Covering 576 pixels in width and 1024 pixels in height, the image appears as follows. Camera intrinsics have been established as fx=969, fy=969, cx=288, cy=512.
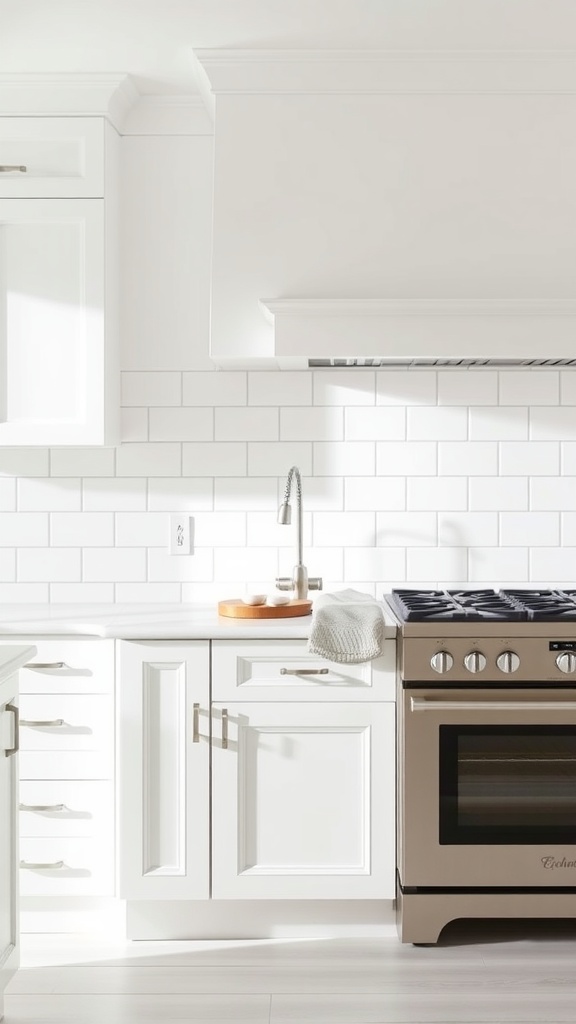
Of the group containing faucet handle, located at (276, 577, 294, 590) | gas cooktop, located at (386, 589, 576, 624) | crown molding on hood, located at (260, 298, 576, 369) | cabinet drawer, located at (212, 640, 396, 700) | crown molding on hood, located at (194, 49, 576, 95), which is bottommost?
cabinet drawer, located at (212, 640, 396, 700)

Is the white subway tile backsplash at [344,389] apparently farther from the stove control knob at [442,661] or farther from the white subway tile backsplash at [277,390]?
the stove control knob at [442,661]

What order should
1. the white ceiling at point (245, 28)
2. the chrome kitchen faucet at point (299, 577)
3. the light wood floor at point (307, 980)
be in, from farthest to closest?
1. the chrome kitchen faucet at point (299, 577)
2. the white ceiling at point (245, 28)
3. the light wood floor at point (307, 980)

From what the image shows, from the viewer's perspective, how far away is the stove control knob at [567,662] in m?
2.63

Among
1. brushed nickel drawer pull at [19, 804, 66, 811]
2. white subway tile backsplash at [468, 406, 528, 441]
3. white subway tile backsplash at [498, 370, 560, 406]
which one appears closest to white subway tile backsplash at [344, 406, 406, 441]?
white subway tile backsplash at [468, 406, 528, 441]

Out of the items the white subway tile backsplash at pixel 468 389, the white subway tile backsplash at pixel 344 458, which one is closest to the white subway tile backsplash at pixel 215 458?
the white subway tile backsplash at pixel 344 458

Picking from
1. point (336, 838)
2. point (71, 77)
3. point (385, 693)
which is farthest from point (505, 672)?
point (71, 77)

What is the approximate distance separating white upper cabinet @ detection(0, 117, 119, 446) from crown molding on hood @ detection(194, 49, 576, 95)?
1.54 feet

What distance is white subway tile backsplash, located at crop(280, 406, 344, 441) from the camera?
330 cm

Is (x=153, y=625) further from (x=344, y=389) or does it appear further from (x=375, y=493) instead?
(x=344, y=389)

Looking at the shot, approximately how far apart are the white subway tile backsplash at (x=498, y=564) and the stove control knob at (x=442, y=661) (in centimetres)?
74

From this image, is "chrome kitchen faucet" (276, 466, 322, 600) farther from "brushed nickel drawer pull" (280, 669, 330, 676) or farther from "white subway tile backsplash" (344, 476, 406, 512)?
"brushed nickel drawer pull" (280, 669, 330, 676)

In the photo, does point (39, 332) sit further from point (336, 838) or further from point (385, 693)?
point (336, 838)

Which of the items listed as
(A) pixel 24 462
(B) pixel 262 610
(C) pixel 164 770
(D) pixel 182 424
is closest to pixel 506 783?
(B) pixel 262 610

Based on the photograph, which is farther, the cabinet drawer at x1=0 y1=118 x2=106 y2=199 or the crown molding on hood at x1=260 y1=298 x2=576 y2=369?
the cabinet drawer at x1=0 y1=118 x2=106 y2=199
